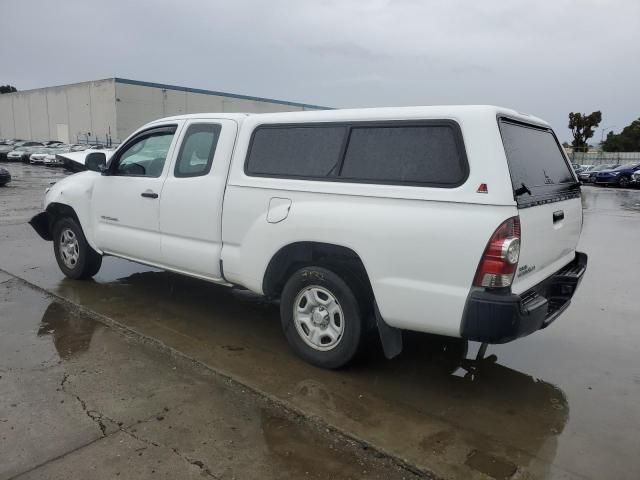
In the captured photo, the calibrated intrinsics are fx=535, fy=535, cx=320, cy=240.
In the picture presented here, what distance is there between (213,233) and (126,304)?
1.60m

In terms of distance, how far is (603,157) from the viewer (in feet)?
152

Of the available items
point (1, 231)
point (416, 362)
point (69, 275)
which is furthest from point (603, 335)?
point (1, 231)

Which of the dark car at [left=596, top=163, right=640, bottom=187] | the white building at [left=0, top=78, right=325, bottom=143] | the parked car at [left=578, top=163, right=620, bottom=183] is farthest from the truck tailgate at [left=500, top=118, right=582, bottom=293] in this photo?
the white building at [left=0, top=78, right=325, bottom=143]

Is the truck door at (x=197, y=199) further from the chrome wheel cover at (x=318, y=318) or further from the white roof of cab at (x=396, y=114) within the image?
the chrome wheel cover at (x=318, y=318)

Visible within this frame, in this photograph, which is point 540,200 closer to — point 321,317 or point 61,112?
point 321,317

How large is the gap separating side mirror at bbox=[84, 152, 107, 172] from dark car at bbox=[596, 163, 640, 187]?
29566mm

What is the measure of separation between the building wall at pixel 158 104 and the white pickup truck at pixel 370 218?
50452 mm

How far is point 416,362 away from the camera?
4.32 meters

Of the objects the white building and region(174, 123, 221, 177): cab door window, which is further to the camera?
the white building

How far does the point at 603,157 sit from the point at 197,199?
161 feet

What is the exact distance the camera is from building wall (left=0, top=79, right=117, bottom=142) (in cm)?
5225

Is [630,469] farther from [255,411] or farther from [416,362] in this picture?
[255,411]

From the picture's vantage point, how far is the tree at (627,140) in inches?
2099

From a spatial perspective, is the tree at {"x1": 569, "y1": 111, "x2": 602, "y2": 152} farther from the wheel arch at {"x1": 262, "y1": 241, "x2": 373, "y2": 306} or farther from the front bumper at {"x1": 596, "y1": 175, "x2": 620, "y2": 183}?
the wheel arch at {"x1": 262, "y1": 241, "x2": 373, "y2": 306}
